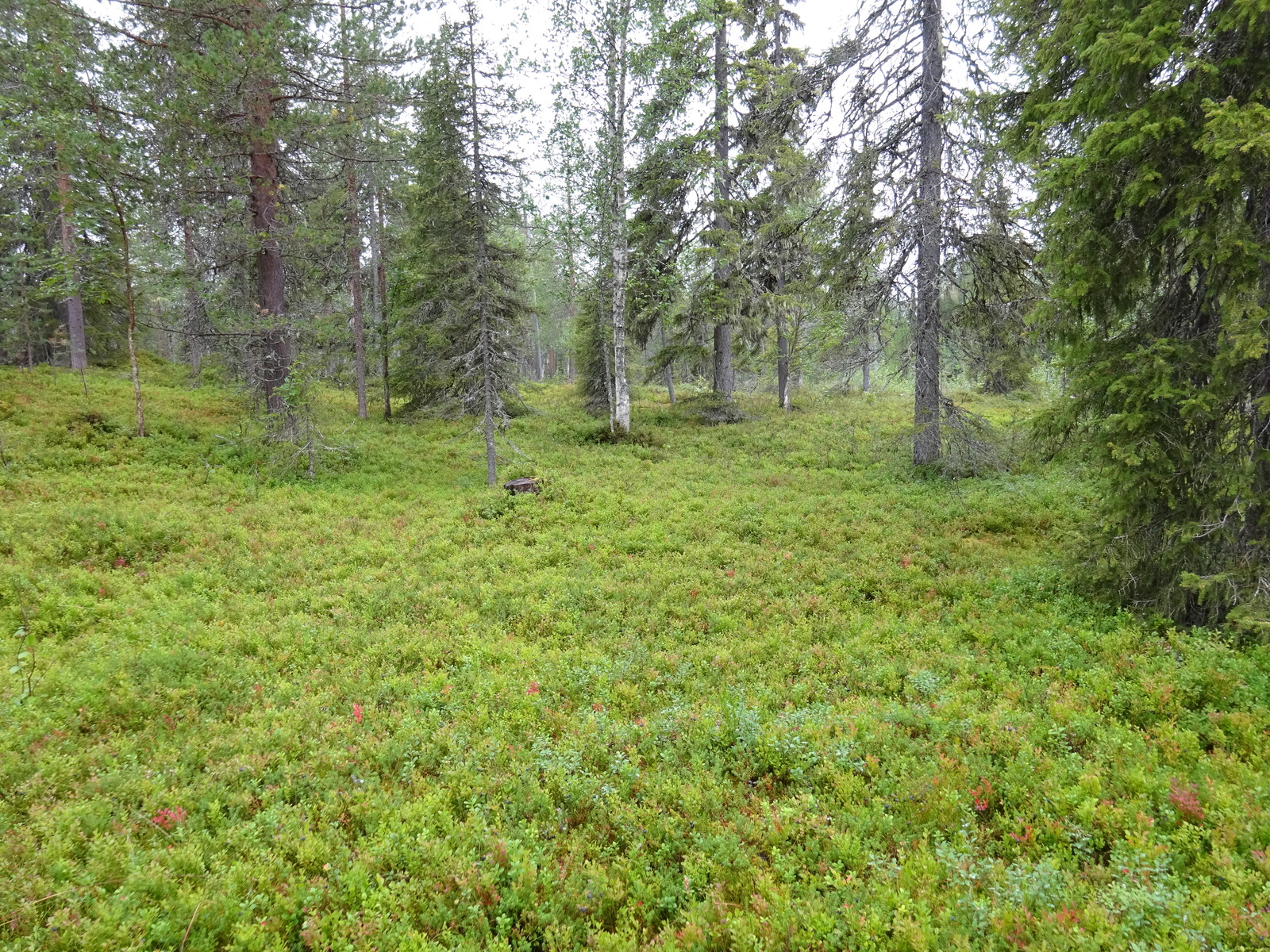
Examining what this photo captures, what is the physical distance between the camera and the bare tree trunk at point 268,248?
1362 cm

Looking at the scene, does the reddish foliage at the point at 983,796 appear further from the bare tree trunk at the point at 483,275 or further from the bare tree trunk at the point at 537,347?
the bare tree trunk at the point at 537,347

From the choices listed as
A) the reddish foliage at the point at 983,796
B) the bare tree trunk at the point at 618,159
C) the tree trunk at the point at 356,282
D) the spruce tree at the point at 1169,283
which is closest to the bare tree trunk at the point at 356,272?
the tree trunk at the point at 356,282

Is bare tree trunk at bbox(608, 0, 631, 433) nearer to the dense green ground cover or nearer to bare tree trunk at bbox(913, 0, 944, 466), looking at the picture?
bare tree trunk at bbox(913, 0, 944, 466)

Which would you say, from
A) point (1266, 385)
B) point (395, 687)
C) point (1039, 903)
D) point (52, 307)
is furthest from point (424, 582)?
point (52, 307)

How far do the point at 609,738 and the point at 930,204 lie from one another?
44.6 ft

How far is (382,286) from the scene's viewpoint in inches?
959

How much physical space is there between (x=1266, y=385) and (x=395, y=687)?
36.2 ft

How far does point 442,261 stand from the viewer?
17.0 meters

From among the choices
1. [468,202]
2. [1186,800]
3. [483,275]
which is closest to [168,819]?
[1186,800]

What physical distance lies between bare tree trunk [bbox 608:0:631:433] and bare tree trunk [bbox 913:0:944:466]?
8672 millimetres

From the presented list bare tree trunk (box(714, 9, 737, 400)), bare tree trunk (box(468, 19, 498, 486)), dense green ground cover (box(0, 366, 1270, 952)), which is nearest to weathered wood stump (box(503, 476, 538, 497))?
bare tree trunk (box(468, 19, 498, 486))

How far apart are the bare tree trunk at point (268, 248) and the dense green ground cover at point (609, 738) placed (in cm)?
448

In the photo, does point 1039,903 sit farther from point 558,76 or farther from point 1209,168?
point 558,76

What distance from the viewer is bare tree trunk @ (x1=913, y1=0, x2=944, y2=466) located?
12.9 meters
